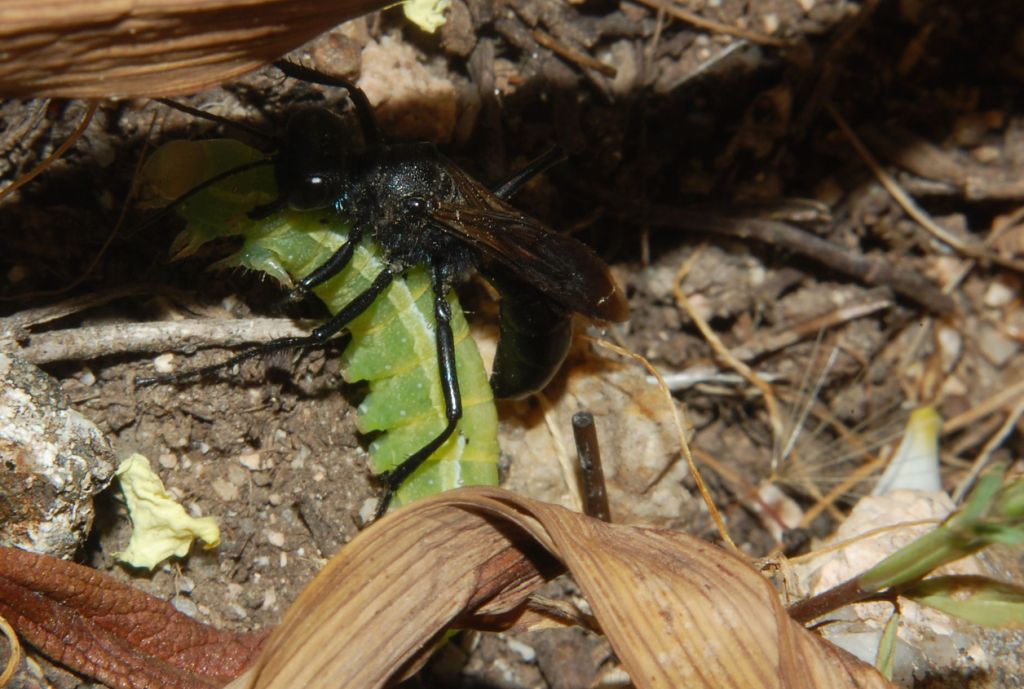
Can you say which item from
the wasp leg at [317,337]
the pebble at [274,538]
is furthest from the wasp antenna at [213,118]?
the pebble at [274,538]

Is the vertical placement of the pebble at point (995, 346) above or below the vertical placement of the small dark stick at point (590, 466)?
below

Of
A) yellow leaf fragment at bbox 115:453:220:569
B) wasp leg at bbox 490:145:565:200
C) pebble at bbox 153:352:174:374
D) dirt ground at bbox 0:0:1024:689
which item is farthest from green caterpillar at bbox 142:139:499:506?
yellow leaf fragment at bbox 115:453:220:569

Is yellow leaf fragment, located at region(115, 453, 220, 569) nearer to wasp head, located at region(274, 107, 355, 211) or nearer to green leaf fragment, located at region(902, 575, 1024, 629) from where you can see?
wasp head, located at region(274, 107, 355, 211)

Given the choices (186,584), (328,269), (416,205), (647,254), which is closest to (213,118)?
(328,269)

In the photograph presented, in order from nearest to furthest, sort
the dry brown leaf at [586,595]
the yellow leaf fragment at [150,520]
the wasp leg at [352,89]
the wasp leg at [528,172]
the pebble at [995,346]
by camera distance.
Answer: the dry brown leaf at [586,595] < the yellow leaf fragment at [150,520] < the wasp leg at [352,89] < the wasp leg at [528,172] < the pebble at [995,346]

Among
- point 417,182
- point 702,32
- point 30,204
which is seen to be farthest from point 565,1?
point 30,204

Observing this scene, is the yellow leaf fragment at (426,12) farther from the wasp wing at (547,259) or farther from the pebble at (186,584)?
the pebble at (186,584)

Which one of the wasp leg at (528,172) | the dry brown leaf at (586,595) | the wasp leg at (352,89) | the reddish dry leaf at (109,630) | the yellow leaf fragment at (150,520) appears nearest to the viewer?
the dry brown leaf at (586,595)
